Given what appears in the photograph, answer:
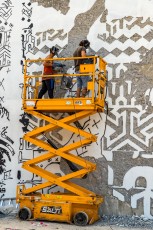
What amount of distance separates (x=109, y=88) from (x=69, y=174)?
2607mm

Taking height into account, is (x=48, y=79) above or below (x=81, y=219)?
above

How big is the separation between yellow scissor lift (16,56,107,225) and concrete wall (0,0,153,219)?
2.09 feet

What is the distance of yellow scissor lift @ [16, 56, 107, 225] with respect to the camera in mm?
8484

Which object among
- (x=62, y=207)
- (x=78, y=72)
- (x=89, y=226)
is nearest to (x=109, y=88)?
(x=78, y=72)

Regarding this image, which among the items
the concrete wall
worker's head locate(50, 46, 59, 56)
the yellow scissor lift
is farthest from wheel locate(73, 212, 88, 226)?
worker's head locate(50, 46, 59, 56)

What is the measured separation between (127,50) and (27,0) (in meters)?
3.42

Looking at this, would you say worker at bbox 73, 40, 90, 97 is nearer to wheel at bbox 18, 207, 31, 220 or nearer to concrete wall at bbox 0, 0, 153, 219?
concrete wall at bbox 0, 0, 153, 219

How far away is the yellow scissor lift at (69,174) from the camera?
8484 mm

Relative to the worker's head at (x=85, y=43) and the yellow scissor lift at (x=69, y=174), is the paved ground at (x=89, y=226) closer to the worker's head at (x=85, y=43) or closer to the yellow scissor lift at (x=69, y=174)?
the yellow scissor lift at (x=69, y=174)

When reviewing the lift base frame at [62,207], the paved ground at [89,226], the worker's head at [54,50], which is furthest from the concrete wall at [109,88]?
the lift base frame at [62,207]

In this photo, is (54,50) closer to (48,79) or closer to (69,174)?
(48,79)

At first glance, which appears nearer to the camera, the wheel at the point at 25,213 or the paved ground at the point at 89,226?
the paved ground at the point at 89,226

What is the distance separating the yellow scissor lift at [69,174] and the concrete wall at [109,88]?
25.1 inches

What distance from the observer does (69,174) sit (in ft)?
28.9
